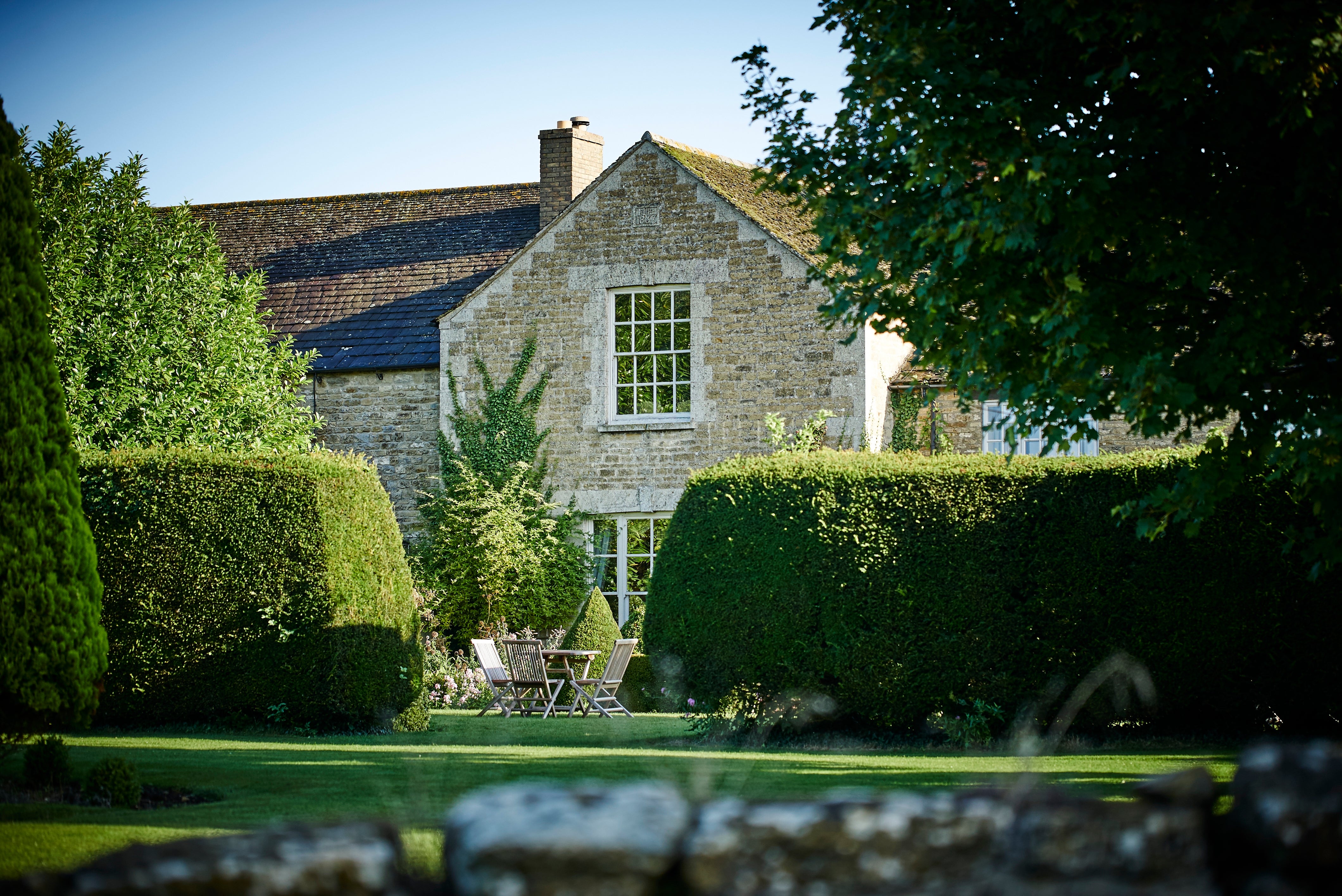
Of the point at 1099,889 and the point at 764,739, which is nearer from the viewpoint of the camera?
the point at 1099,889

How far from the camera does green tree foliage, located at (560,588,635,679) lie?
1616 cm

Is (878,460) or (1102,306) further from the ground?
(1102,306)

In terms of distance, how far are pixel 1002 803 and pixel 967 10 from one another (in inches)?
236

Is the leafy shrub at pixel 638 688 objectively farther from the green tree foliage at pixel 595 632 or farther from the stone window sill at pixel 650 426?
the stone window sill at pixel 650 426

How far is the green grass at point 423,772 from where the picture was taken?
6137 mm

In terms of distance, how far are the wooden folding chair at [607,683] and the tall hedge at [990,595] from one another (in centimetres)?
268

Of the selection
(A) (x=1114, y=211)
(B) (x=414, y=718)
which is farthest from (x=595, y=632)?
(A) (x=1114, y=211)

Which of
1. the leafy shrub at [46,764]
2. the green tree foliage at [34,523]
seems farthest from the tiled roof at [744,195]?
the leafy shrub at [46,764]

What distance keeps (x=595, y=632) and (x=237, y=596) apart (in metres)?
5.11

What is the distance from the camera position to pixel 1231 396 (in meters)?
6.99

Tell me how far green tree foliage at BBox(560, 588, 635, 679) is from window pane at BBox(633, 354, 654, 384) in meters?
3.56

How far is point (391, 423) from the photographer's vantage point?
1947 cm

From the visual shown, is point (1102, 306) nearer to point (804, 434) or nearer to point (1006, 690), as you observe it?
point (1006, 690)

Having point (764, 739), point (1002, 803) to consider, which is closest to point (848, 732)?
point (764, 739)
